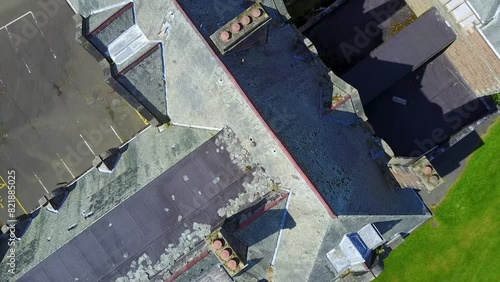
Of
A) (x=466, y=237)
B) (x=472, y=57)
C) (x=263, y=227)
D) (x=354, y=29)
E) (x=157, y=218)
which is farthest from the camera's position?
(x=466, y=237)

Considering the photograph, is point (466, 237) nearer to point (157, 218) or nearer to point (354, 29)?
point (354, 29)

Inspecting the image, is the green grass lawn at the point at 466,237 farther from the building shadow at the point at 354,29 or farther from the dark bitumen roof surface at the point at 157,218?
the dark bitumen roof surface at the point at 157,218

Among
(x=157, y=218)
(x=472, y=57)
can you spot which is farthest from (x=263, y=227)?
(x=472, y=57)

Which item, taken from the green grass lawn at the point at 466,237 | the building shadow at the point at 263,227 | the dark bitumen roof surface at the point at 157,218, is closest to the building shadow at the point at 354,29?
the green grass lawn at the point at 466,237

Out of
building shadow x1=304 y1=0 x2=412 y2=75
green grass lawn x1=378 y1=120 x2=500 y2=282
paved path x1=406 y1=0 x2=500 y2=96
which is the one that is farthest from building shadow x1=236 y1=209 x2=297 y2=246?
paved path x1=406 y1=0 x2=500 y2=96

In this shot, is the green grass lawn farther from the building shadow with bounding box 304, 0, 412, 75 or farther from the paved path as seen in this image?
the building shadow with bounding box 304, 0, 412, 75

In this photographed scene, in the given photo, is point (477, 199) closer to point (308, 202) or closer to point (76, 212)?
point (308, 202)

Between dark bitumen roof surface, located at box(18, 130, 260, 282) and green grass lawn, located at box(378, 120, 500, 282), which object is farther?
green grass lawn, located at box(378, 120, 500, 282)

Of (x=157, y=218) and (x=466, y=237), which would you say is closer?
(x=157, y=218)

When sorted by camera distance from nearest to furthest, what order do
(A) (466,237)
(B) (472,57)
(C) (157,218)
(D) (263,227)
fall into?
(D) (263,227)
(C) (157,218)
(B) (472,57)
(A) (466,237)
